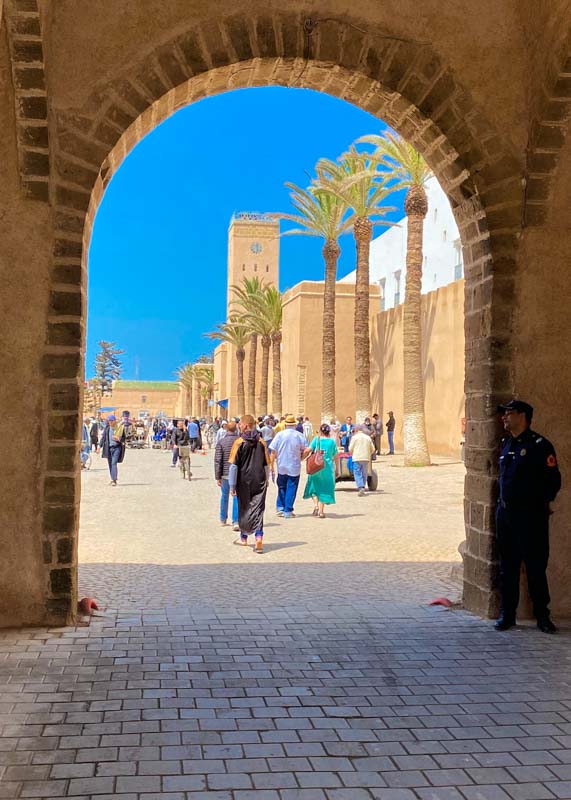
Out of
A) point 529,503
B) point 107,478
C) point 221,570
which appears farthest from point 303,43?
point 107,478

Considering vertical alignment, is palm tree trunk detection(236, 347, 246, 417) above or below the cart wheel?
above

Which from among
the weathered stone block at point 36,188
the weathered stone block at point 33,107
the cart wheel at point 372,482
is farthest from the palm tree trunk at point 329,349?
the weathered stone block at point 33,107

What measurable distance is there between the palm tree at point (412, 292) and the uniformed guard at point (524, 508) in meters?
17.3

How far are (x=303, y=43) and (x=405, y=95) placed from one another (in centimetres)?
81

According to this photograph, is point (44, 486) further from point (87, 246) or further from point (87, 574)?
point (87, 574)

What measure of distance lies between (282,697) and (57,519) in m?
2.10

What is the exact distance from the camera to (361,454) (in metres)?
16.0

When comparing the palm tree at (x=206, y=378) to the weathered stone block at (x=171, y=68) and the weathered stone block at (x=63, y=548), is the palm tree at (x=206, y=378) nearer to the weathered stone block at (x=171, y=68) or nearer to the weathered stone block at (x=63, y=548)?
the weathered stone block at (x=171, y=68)

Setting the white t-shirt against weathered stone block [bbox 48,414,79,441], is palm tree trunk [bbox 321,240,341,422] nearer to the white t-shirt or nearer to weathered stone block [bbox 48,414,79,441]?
the white t-shirt

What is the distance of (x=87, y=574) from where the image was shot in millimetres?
7844

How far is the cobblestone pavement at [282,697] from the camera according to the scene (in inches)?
131

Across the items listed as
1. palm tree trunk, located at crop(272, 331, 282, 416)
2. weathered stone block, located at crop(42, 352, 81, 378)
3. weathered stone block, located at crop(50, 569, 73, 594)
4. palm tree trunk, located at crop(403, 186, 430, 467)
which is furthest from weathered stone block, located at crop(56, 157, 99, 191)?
palm tree trunk, located at crop(272, 331, 282, 416)

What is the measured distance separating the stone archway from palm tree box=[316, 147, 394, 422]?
20285 millimetres

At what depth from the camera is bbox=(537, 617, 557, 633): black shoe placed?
18.5ft
